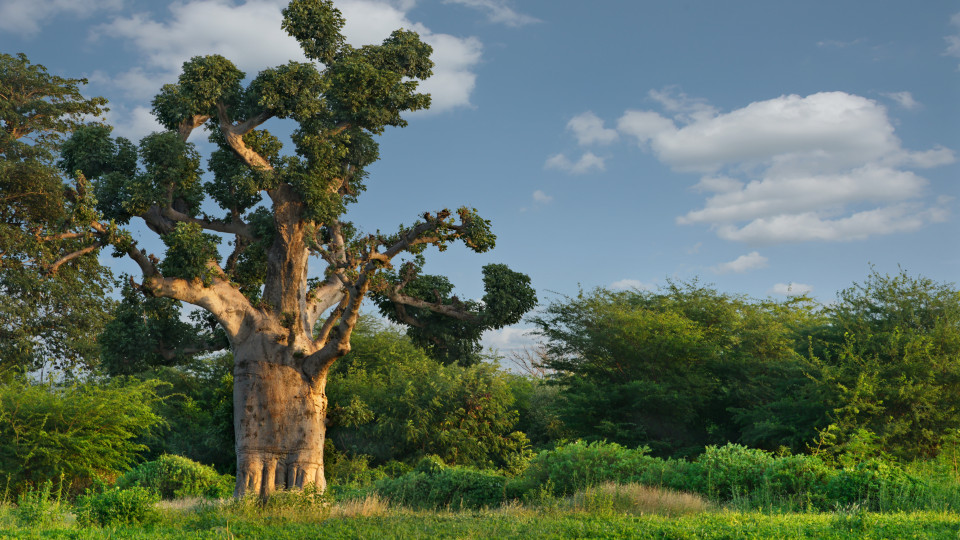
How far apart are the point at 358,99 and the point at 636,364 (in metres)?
14.5

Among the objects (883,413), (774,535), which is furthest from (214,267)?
(883,413)

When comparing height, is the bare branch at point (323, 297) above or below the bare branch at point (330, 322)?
above

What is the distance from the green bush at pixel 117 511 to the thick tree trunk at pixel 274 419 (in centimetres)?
507

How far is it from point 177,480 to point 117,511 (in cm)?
921

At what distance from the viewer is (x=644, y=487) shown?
13977 mm

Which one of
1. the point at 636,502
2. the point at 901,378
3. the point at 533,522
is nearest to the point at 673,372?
the point at 901,378

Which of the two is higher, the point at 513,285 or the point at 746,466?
the point at 513,285

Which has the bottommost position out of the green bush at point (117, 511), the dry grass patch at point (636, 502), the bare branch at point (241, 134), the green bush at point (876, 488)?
the green bush at point (117, 511)

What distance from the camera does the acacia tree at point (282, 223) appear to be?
54.2ft

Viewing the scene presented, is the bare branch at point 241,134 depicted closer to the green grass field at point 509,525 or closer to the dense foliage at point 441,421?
the dense foliage at point 441,421

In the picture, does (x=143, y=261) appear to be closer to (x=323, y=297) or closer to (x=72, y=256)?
(x=72, y=256)

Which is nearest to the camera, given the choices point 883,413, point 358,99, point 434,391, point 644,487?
point 644,487

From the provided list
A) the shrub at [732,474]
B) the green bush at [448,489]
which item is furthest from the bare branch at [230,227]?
the shrub at [732,474]

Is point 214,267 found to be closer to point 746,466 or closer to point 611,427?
point 746,466
